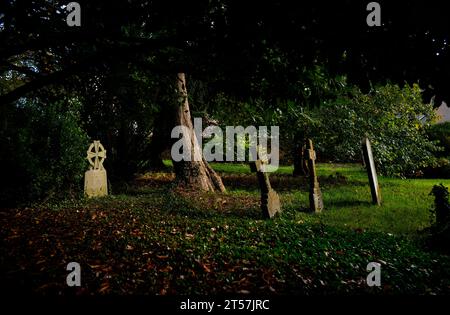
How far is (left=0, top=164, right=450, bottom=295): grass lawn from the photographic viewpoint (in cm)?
439

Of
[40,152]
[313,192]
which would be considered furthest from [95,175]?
[313,192]

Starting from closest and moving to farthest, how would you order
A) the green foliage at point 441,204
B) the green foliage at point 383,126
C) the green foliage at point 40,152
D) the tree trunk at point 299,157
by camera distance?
the green foliage at point 441,204 < the green foliage at point 40,152 < the green foliage at point 383,126 < the tree trunk at point 299,157

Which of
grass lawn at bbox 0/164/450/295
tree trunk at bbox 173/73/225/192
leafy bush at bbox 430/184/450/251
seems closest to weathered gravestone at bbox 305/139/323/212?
grass lawn at bbox 0/164/450/295

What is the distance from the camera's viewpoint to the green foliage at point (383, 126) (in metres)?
13.4

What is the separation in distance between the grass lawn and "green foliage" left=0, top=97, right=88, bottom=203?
908mm

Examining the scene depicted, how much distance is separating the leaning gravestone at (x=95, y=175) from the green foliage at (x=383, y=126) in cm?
894

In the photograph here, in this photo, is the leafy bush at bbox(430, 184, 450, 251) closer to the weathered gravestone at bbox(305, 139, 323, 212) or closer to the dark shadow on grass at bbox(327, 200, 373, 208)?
the weathered gravestone at bbox(305, 139, 323, 212)

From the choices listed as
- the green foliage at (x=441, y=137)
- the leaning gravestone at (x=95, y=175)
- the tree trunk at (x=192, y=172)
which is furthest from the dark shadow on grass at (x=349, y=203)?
the green foliage at (x=441, y=137)

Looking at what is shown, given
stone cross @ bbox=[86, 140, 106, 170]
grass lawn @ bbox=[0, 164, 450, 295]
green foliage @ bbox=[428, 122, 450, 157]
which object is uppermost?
green foliage @ bbox=[428, 122, 450, 157]

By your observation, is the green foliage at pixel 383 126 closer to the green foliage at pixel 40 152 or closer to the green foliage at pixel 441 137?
the green foliage at pixel 441 137

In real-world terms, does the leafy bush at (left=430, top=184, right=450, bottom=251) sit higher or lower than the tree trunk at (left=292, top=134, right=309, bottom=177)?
lower
